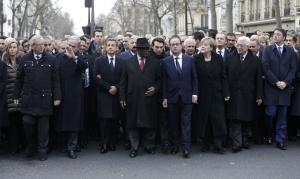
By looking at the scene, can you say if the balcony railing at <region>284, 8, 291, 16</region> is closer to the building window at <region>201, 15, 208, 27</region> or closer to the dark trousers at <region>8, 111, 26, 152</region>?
the building window at <region>201, 15, 208, 27</region>

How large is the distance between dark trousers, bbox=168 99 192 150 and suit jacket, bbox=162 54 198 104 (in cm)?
15

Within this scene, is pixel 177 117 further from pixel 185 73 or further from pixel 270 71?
pixel 270 71

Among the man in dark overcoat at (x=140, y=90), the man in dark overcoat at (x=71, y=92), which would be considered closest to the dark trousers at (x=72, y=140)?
the man in dark overcoat at (x=71, y=92)

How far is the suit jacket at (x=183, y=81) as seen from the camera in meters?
9.24

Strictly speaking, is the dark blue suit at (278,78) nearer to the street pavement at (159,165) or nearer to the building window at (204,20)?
the street pavement at (159,165)

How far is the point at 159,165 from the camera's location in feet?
28.3

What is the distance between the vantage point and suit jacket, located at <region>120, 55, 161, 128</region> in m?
9.25

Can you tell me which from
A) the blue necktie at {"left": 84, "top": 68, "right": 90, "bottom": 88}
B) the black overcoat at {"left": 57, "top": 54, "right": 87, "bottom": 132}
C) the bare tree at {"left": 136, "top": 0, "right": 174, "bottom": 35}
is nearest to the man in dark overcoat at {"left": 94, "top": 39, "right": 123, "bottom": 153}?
the blue necktie at {"left": 84, "top": 68, "right": 90, "bottom": 88}

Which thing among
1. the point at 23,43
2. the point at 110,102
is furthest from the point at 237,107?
the point at 23,43

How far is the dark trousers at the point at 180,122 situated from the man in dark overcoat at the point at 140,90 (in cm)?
35

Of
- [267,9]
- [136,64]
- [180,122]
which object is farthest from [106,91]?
[267,9]

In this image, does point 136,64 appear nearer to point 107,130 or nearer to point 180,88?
point 180,88

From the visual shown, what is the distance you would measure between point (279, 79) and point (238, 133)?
1445mm

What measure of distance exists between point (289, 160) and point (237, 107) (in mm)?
1509
